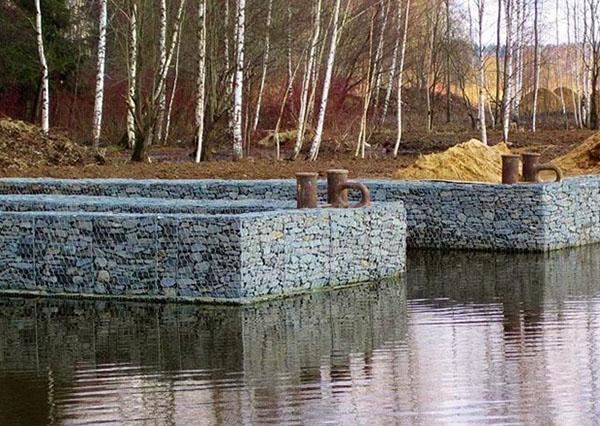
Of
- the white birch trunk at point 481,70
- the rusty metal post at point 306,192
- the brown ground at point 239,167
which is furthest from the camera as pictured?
the white birch trunk at point 481,70

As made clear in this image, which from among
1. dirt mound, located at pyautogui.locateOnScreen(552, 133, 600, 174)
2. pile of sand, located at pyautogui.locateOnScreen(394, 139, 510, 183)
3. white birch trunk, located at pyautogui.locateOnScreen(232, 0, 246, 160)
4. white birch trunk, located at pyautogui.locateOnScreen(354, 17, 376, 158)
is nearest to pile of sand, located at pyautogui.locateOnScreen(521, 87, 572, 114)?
white birch trunk, located at pyautogui.locateOnScreen(354, 17, 376, 158)

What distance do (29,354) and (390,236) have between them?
506 centimetres

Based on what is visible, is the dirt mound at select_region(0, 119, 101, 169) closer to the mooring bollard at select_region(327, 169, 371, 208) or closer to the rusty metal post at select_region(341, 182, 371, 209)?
the mooring bollard at select_region(327, 169, 371, 208)

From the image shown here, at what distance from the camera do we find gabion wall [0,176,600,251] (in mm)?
16562

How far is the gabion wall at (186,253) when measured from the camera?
1216cm

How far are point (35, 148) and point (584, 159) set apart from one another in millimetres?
10233

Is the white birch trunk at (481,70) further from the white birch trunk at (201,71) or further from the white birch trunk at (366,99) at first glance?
the white birch trunk at (201,71)

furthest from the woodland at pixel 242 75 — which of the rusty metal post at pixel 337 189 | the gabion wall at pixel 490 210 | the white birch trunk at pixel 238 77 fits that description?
the rusty metal post at pixel 337 189

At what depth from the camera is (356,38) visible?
35.9 metres

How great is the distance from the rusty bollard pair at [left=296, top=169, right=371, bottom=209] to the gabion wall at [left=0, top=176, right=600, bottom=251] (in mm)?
3164

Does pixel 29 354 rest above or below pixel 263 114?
below

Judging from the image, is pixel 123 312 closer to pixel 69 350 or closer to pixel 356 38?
pixel 69 350

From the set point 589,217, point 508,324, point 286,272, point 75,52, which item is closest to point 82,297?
point 286,272

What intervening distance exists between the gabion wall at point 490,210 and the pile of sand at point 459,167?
3505mm
